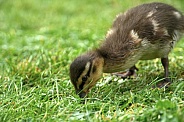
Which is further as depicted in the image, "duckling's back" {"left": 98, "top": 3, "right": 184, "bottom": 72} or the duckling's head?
"duckling's back" {"left": 98, "top": 3, "right": 184, "bottom": 72}

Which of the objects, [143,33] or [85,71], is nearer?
[85,71]

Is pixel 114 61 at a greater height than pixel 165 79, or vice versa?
pixel 114 61

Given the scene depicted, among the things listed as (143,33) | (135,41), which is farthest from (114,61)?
(143,33)

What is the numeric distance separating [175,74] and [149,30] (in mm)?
623

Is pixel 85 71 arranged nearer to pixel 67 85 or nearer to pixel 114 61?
pixel 114 61

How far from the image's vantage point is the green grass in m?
3.56

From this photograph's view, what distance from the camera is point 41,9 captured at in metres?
9.46

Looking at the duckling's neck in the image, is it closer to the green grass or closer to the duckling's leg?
the green grass

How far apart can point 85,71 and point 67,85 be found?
531 mm

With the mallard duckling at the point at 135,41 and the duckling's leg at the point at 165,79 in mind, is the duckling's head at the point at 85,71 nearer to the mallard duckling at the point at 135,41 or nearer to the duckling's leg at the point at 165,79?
the mallard duckling at the point at 135,41

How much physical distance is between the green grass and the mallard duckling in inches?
8.8

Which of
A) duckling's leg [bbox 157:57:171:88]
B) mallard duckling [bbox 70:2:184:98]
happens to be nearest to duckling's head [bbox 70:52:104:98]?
mallard duckling [bbox 70:2:184:98]

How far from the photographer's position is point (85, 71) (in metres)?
4.12

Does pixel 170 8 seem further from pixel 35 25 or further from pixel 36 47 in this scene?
pixel 35 25
